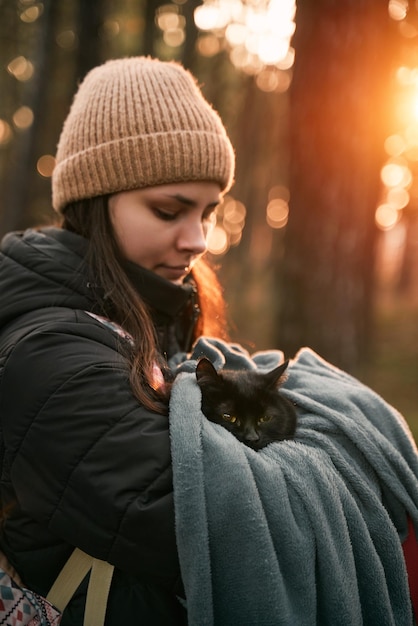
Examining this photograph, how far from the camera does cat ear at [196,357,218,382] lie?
6.06ft

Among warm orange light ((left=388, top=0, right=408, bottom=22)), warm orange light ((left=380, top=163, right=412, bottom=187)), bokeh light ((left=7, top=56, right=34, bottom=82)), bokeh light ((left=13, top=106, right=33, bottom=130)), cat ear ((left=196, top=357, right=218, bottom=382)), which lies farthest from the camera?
warm orange light ((left=380, top=163, right=412, bottom=187))

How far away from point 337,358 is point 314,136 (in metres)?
1.55

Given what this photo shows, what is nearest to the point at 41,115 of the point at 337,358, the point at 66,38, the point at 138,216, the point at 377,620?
the point at 66,38

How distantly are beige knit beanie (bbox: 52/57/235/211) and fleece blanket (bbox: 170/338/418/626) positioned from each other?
31.6 inches

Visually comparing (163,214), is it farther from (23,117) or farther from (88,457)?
(23,117)

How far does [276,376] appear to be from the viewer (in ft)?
6.68

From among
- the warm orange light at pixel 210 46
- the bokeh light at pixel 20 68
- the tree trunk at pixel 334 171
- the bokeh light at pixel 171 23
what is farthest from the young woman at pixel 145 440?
the warm orange light at pixel 210 46

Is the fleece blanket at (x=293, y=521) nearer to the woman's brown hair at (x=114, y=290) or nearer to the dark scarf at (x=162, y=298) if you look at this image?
the woman's brown hair at (x=114, y=290)

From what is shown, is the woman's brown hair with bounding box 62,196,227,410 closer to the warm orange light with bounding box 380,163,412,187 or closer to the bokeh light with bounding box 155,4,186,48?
the bokeh light with bounding box 155,4,186,48

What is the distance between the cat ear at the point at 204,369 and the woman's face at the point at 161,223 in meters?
0.46

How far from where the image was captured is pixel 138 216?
6.65 feet

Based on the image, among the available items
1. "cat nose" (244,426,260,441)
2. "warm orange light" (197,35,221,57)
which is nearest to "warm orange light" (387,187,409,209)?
"warm orange light" (197,35,221,57)

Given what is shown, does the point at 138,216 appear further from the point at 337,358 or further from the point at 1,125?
the point at 1,125

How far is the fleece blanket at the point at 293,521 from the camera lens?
1.40 meters
